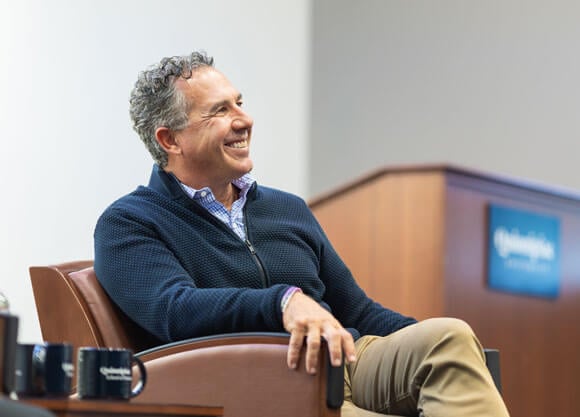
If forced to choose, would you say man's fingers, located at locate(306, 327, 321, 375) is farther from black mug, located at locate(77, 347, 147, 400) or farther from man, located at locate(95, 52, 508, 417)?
black mug, located at locate(77, 347, 147, 400)

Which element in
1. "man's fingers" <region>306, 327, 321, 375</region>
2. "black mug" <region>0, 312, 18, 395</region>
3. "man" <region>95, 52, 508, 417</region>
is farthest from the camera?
"man" <region>95, 52, 508, 417</region>

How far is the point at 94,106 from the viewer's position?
11.9 feet

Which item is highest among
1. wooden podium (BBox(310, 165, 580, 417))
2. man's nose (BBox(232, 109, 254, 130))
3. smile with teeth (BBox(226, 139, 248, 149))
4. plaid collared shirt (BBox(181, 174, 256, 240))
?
man's nose (BBox(232, 109, 254, 130))

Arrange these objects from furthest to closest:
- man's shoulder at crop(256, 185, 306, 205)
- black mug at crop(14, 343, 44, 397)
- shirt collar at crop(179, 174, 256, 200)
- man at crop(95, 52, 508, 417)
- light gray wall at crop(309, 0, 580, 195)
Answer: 1. light gray wall at crop(309, 0, 580, 195)
2. man's shoulder at crop(256, 185, 306, 205)
3. shirt collar at crop(179, 174, 256, 200)
4. man at crop(95, 52, 508, 417)
5. black mug at crop(14, 343, 44, 397)

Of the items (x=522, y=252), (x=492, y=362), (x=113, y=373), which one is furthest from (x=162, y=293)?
(x=522, y=252)

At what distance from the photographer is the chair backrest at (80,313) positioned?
6.76 feet

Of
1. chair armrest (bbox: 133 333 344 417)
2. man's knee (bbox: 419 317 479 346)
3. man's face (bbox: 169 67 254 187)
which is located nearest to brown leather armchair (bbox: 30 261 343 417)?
chair armrest (bbox: 133 333 344 417)

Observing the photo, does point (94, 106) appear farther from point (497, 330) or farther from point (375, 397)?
point (375, 397)

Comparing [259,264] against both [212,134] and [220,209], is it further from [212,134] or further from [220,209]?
[212,134]

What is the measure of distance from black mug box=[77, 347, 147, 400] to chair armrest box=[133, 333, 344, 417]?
0.30m

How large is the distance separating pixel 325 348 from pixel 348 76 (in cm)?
448

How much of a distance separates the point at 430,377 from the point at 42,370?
2.24 feet

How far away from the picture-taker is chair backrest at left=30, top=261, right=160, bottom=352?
2061 mm

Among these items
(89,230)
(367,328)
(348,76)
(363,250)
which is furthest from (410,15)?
(367,328)
